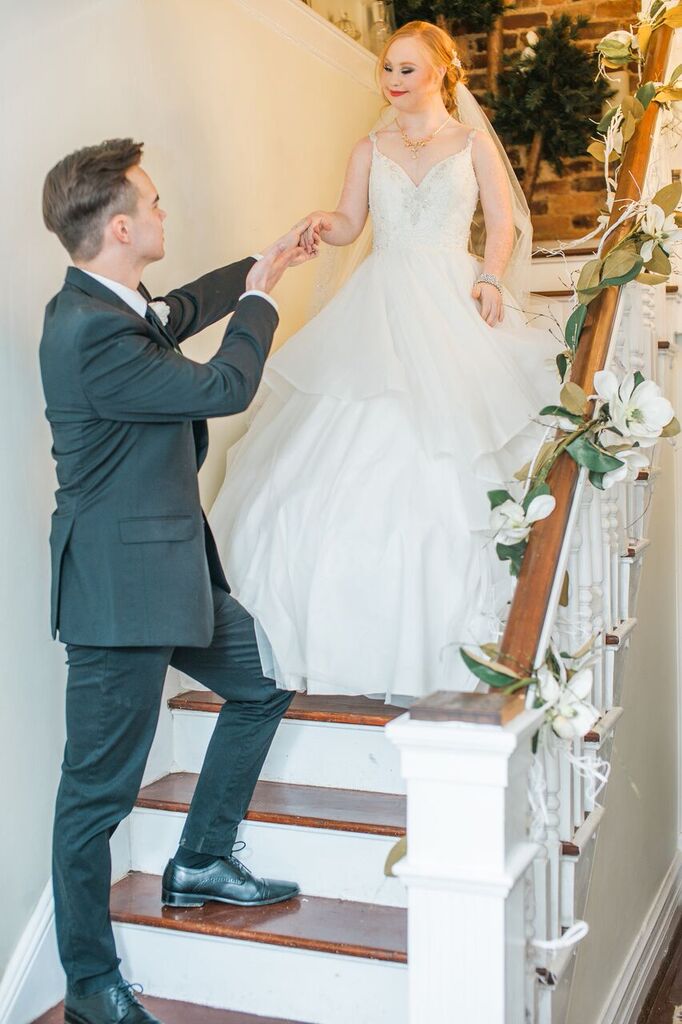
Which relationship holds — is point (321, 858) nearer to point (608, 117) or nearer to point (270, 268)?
point (270, 268)

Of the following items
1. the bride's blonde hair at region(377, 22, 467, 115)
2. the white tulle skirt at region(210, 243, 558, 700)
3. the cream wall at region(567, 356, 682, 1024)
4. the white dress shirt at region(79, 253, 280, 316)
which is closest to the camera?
the white dress shirt at region(79, 253, 280, 316)

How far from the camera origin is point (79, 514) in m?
2.17

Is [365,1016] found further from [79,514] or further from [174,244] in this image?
[174,244]

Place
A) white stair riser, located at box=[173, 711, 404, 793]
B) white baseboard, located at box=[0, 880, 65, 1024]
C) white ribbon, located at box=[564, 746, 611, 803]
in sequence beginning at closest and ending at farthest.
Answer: white ribbon, located at box=[564, 746, 611, 803] → white baseboard, located at box=[0, 880, 65, 1024] → white stair riser, located at box=[173, 711, 404, 793]

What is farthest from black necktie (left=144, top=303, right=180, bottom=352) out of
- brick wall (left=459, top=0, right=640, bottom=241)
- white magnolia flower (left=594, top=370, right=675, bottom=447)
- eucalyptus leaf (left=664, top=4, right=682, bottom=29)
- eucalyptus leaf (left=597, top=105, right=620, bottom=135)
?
brick wall (left=459, top=0, right=640, bottom=241)

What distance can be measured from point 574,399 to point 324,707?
1.18 m

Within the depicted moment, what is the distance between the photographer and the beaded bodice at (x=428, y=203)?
3.34 m

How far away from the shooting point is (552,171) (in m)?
5.23

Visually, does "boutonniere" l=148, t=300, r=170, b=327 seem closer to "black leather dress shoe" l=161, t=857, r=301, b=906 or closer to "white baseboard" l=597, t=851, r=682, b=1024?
"black leather dress shoe" l=161, t=857, r=301, b=906

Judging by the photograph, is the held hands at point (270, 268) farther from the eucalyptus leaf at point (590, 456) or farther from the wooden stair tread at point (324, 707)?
the wooden stair tread at point (324, 707)

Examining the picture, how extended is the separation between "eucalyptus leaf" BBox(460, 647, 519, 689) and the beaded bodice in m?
1.94

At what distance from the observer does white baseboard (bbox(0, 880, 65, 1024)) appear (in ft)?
7.81

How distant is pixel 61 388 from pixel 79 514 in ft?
0.80

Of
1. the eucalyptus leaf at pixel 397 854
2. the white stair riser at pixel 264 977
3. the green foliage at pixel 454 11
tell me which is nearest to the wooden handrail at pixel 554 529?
the eucalyptus leaf at pixel 397 854
